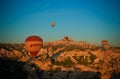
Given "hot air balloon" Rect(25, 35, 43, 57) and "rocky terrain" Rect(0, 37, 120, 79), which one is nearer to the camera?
"hot air balloon" Rect(25, 35, 43, 57)

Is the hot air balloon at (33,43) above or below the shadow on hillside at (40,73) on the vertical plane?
above

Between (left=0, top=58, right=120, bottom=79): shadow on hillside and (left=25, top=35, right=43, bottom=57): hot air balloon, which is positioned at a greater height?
(left=25, top=35, right=43, bottom=57): hot air balloon

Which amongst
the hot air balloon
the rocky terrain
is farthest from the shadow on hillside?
the hot air balloon

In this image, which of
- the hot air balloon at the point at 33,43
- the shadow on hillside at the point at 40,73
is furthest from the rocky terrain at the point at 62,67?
the hot air balloon at the point at 33,43

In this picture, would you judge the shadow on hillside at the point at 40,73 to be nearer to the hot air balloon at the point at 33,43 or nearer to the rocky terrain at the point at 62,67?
the rocky terrain at the point at 62,67

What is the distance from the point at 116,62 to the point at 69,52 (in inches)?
1095

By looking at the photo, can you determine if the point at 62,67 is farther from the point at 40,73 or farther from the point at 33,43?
the point at 33,43

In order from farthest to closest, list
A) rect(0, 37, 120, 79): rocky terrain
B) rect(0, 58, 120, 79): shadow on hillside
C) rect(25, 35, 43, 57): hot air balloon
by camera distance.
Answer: rect(0, 37, 120, 79): rocky terrain → rect(0, 58, 120, 79): shadow on hillside → rect(25, 35, 43, 57): hot air balloon

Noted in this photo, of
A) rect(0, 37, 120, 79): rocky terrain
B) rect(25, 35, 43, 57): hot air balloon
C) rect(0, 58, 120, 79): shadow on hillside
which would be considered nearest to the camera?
rect(25, 35, 43, 57): hot air balloon

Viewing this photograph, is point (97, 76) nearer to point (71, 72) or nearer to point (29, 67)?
point (71, 72)

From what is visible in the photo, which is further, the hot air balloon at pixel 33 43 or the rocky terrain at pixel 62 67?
the rocky terrain at pixel 62 67

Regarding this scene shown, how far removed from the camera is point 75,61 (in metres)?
98.1

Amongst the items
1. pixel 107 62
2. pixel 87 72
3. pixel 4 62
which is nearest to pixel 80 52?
pixel 107 62

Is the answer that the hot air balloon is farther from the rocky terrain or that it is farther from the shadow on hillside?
the shadow on hillside
